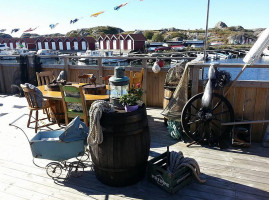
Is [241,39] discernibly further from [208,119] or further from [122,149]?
[122,149]

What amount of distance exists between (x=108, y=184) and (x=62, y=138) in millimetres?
812

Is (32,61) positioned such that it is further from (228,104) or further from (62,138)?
(228,104)

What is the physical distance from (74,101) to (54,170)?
1327 mm

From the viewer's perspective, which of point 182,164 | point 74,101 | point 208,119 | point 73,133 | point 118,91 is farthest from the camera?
point 74,101

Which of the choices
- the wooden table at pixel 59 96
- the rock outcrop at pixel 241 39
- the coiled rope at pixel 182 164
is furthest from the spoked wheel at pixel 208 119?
the rock outcrop at pixel 241 39

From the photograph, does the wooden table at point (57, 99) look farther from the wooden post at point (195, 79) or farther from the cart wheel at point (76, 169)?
the wooden post at point (195, 79)

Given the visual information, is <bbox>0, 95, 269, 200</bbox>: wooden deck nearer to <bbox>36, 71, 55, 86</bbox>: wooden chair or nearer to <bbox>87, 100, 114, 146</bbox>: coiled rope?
<bbox>87, 100, 114, 146</bbox>: coiled rope

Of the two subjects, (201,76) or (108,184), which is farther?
(201,76)

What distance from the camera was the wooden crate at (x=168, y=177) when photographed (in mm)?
2621

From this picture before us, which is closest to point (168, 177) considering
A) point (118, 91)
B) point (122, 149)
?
point (122, 149)

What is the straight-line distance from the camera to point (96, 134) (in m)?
2.59

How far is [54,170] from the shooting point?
311 cm

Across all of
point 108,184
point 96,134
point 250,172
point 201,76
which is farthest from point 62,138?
point 201,76

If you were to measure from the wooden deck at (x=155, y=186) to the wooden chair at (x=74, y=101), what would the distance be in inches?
39.3
